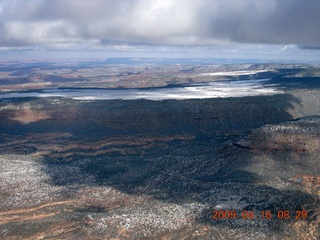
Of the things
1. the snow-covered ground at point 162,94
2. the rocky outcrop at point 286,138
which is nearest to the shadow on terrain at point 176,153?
the rocky outcrop at point 286,138

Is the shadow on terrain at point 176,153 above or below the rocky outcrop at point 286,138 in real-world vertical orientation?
below

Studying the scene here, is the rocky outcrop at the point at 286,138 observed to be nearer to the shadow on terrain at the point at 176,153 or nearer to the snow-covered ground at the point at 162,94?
the shadow on terrain at the point at 176,153

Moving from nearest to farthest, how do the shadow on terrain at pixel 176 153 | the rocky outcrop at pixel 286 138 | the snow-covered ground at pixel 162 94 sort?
1. the shadow on terrain at pixel 176 153
2. the rocky outcrop at pixel 286 138
3. the snow-covered ground at pixel 162 94

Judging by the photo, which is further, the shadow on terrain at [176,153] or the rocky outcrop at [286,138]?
the rocky outcrop at [286,138]
